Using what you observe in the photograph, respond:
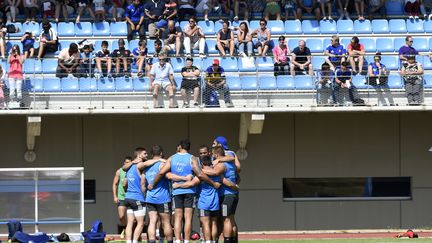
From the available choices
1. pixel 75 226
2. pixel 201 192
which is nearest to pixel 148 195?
pixel 201 192

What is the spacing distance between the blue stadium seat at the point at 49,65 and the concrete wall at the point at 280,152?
3.44 ft

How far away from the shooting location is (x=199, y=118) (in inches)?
1008

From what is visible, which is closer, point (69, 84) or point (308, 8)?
point (69, 84)

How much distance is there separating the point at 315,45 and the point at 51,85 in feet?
21.0

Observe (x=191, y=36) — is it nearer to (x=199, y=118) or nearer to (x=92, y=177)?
(x=199, y=118)

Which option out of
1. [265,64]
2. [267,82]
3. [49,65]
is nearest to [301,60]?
[265,64]

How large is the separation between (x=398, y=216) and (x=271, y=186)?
2.95 m

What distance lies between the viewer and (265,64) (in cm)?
2517

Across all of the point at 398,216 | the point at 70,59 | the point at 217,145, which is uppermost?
the point at 70,59

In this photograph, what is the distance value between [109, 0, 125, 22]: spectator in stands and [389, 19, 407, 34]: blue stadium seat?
6526 mm

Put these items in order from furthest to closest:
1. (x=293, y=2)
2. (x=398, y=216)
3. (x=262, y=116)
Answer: (x=293, y=2) → (x=398, y=216) → (x=262, y=116)

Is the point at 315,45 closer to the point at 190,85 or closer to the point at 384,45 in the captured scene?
the point at 384,45

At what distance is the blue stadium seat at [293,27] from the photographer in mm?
27562

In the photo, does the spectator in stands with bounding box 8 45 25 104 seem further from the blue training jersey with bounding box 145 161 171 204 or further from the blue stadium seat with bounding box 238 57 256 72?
the blue training jersey with bounding box 145 161 171 204
